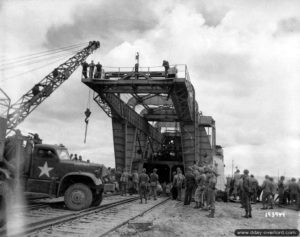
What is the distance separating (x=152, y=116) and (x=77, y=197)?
18146 millimetres

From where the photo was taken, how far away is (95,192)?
41.2 ft

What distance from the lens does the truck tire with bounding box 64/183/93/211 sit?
473 inches

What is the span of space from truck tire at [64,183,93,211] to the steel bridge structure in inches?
388

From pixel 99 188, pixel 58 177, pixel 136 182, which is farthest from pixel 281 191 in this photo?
pixel 58 177

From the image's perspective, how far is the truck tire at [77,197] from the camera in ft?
39.4

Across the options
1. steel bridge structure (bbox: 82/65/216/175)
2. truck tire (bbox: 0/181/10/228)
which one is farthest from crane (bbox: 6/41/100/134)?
truck tire (bbox: 0/181/10/228)

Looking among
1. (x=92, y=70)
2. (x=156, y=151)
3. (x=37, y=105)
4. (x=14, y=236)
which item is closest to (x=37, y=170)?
(x=14, y=236)

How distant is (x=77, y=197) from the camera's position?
1207 centimetres

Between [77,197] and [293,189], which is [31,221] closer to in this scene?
[77,197]

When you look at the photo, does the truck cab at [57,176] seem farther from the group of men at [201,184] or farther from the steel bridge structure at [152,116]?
the steel bridge structure at [152,116]

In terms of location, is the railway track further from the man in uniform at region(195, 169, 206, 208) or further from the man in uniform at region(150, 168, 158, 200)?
the man in uniform at region(150, 168, 158, 200)

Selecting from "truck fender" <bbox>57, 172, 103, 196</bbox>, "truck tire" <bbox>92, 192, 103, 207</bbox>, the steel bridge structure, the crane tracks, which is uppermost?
the steel bridge structure

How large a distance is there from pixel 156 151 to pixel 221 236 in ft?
83.4

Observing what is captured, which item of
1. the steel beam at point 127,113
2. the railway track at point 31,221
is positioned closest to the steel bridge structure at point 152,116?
the steel beam at point 127,113
